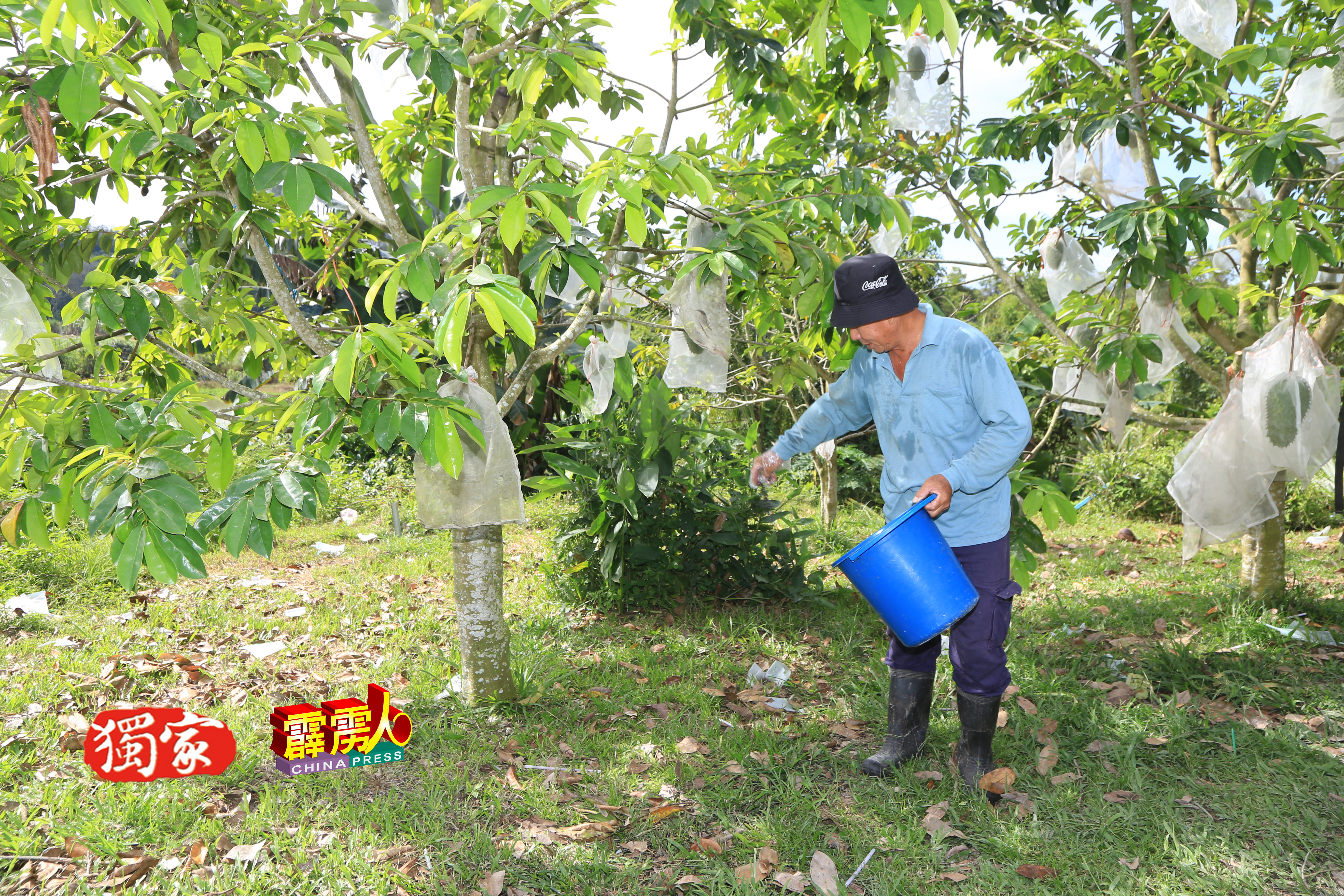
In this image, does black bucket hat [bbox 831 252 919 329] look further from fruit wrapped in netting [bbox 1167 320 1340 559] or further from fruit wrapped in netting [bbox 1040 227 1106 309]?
fruit wrapped in netting [bbox 1040 227 1106 309]

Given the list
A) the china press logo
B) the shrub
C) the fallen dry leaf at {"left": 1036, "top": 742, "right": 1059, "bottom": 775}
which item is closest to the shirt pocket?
the fallen dry leaf at {"left": 1036, "top": 742, "right": 1059, "bottom": 775}

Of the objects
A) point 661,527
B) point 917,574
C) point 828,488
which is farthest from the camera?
point 828,488

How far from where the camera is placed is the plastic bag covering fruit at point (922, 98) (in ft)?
11.3

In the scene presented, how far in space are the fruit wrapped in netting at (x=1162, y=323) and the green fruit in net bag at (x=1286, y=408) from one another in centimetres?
36

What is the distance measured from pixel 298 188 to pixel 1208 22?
2651 mm

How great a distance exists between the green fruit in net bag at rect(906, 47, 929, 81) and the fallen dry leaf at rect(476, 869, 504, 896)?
323cm

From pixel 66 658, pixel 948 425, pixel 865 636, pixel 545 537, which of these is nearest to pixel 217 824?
pixel 66 658

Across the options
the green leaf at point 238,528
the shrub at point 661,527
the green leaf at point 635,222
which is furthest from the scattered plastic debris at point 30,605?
the green leaf at point 635,222

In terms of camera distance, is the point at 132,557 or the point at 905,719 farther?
the point at 905,719

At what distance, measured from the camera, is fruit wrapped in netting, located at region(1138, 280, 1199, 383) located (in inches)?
121

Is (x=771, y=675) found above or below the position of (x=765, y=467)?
below

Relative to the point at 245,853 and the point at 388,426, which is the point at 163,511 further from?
the point at 245,853

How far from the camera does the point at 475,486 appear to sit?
2.44m

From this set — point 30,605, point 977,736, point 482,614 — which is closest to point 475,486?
point 482,614
